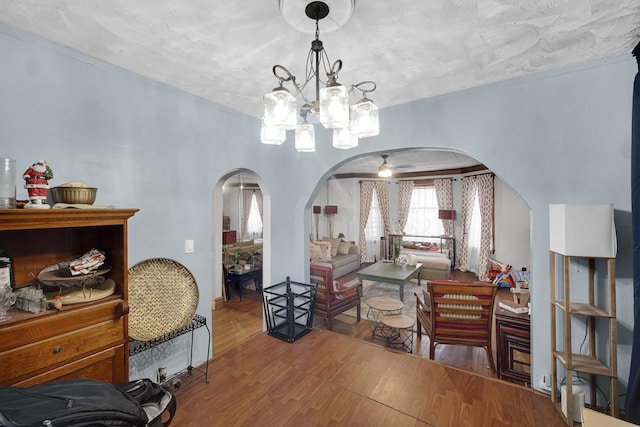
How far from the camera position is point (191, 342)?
2.38 metres

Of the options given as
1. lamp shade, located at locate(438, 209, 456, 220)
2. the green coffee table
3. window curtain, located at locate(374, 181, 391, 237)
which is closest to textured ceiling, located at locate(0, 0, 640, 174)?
the green coffee table

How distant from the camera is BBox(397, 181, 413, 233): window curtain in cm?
775

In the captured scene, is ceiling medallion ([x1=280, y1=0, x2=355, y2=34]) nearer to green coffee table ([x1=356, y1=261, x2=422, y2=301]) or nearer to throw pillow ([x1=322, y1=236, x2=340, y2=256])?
green coffee table ([x1=356, y1=261, x2=422, y2=301])

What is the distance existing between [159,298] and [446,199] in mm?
6867

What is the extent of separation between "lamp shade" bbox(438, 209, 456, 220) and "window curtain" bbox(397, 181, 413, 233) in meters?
0.96

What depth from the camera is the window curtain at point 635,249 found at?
1517mm

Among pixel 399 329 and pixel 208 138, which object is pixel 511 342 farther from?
pixel 208 138

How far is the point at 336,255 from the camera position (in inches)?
267

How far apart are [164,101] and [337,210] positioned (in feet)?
20.6

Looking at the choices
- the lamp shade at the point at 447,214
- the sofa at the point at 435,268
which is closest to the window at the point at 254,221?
the sofa at the point at 435,268

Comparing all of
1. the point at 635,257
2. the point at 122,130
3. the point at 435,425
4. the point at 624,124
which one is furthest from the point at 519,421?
the point at 122,130

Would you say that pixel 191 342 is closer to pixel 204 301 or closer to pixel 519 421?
pixel 204 301

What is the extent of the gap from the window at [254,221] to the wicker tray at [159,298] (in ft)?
18.0

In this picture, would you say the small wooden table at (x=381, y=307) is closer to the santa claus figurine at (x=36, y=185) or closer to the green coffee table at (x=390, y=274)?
the green coffee table at (x=390, y=274)
